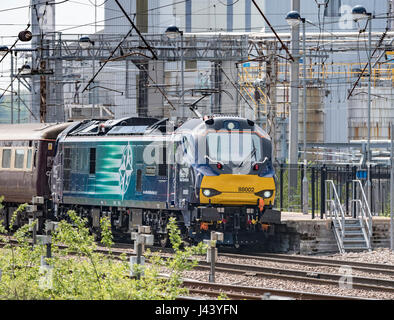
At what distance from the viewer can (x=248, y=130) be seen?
20.5 meters

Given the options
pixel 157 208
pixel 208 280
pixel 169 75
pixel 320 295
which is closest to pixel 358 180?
pixel 157 208

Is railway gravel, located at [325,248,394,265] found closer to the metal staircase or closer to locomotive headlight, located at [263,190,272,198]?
the metal staircase

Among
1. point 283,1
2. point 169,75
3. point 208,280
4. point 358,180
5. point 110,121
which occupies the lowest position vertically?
point 208,280

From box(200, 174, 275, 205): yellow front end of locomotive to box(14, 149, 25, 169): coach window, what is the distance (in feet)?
27.9

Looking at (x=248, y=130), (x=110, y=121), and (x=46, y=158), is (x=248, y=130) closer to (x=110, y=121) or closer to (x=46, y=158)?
(x=110, y=121)

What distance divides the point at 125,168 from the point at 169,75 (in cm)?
3992

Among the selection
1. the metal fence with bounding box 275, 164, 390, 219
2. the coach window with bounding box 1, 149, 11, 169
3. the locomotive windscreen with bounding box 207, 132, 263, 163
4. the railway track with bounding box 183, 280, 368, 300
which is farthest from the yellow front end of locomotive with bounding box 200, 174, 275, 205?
the coach window with bounding box 1, 149, 11, 169

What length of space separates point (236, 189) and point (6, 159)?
32.7 ft

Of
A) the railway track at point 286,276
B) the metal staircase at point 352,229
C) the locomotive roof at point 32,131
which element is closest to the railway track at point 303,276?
the railway track at point 286,276

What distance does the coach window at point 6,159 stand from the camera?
2662 centimetres

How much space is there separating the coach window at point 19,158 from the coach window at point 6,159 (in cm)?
41

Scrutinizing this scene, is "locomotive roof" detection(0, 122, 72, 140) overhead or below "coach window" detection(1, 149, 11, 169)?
overhead

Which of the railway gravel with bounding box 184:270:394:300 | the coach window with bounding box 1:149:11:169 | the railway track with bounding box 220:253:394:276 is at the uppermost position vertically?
the coach window with bounding box 1:149:11:169

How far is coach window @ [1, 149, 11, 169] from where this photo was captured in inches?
1048
